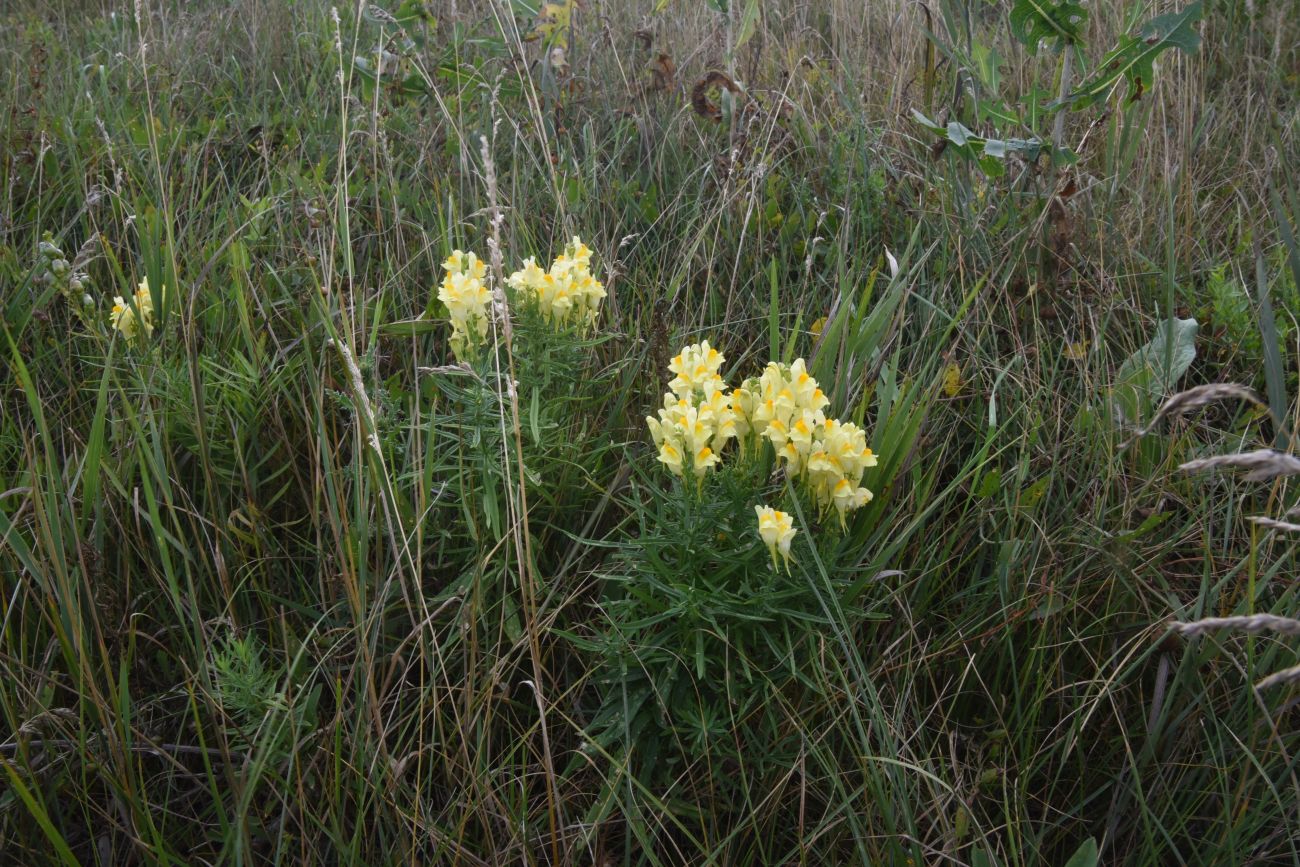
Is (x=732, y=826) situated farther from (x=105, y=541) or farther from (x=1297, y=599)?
(x=105, y=541)

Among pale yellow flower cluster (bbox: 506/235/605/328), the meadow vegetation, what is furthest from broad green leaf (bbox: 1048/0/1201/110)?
pale yellow flower cluster (bbox: 506/235/605/328)

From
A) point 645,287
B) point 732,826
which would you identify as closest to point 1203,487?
point 732,826

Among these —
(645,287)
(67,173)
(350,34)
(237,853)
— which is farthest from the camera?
(350,34)

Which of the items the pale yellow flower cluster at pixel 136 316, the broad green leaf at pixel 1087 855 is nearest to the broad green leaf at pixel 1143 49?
the broad green leaf at pixel 1087 855

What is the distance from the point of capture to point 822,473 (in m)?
1.56

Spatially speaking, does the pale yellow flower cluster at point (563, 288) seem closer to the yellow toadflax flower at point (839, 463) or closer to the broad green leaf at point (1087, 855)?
the yellow toadflax flower at point (839, 463)

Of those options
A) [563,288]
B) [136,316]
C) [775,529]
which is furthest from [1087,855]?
[136,316]

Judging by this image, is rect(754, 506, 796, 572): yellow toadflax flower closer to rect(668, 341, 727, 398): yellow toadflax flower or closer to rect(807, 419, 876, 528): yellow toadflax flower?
rect(807, 419, 876, 528): yellow toadflax flower

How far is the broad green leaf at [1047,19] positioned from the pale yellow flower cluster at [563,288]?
1184 mm

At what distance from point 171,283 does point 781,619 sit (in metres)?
1.43

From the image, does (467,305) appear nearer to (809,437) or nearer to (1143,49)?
(809,437)

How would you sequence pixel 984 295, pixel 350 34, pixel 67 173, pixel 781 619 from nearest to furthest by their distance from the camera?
pixel 781 619 → pixel 984 295 → pixel 67 173 → pixel 350 34

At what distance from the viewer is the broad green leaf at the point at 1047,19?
2273 mm

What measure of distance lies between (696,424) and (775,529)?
21cm
